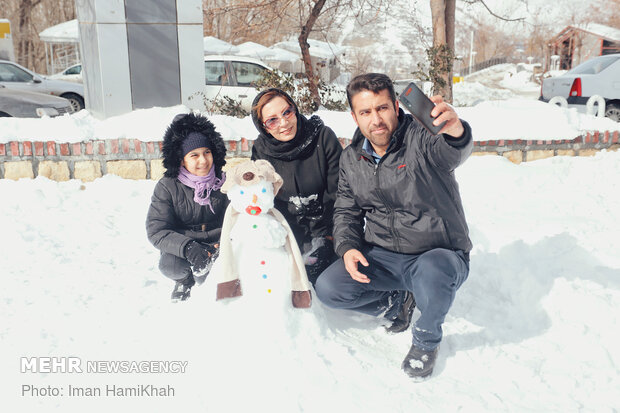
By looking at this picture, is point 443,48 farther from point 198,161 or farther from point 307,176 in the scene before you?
point 198,161

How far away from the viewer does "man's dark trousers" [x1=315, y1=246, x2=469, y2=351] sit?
2297 millimetres

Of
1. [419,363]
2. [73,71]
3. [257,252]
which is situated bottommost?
[419,363]

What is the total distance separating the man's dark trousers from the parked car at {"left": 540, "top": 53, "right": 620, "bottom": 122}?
839cm

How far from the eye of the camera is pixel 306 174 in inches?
111

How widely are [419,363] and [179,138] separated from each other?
171cm

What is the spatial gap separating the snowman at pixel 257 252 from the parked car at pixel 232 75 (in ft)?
23.3

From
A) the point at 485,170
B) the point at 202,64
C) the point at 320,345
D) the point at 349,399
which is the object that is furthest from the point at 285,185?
the point at 202,64

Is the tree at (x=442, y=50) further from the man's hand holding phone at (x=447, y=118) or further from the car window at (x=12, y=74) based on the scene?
the car window at (x=12, y=74)

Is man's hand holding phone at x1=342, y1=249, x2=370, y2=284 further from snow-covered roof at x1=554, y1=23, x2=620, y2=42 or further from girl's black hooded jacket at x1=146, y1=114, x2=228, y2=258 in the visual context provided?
snow-covered roof at x1=554, y1=23, x2=620, y2=42

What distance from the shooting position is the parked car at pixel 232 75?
932cm

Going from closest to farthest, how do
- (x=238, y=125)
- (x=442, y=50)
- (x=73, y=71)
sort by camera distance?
(x=238, y=125) < (x=442, y=50) < (x=73, y=71)

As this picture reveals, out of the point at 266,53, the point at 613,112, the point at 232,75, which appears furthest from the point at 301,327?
the point at 266,53

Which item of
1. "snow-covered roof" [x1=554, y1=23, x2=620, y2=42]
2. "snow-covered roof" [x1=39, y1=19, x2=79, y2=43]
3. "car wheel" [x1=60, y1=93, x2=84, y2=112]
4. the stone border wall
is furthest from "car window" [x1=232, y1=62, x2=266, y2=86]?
"snow-covered roof" [x1=554, y1=23, x2=620, y2=42]

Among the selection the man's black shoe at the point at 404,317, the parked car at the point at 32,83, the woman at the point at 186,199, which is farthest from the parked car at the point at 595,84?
A: the parked car at the point at 32,83
